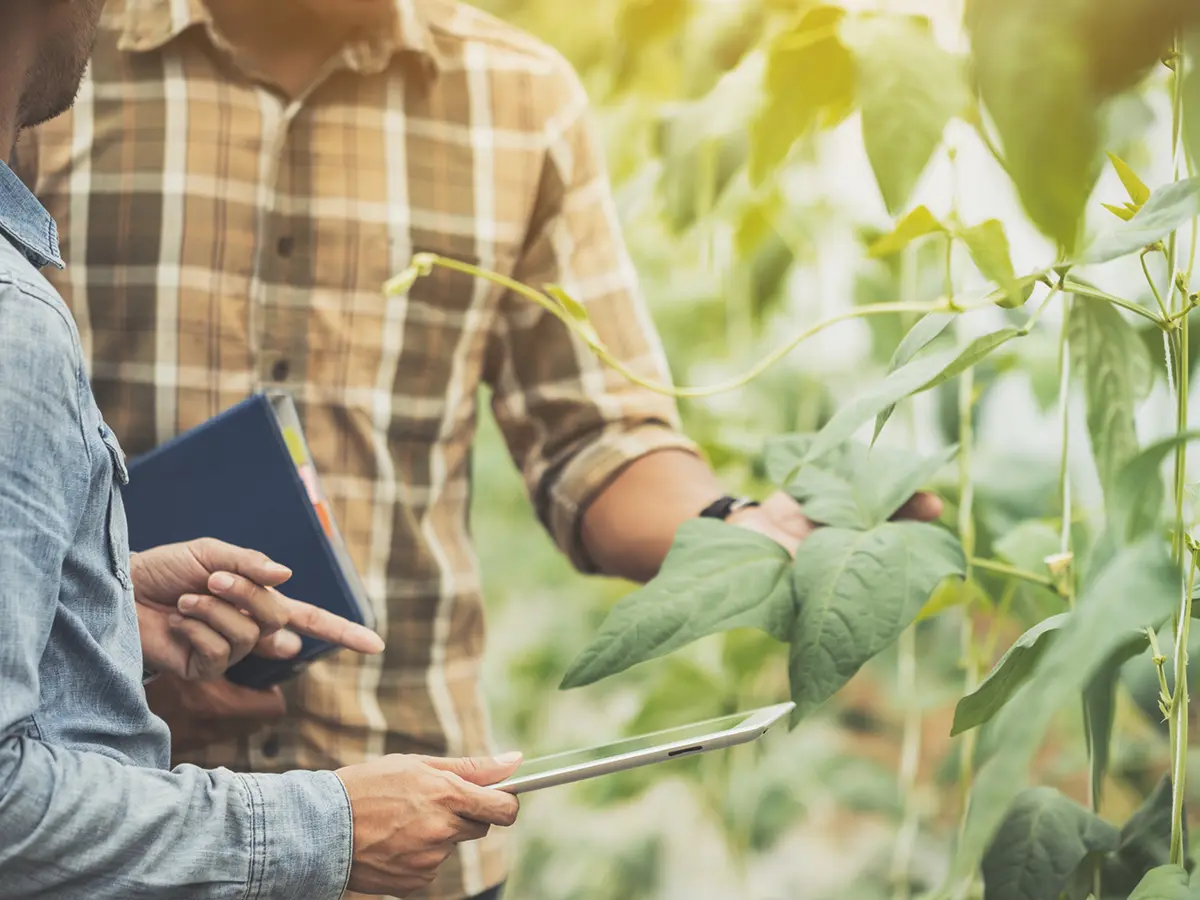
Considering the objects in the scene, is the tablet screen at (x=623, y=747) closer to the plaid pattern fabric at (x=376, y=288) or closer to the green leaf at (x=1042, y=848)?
the green leaf at (x=1042, y=848)

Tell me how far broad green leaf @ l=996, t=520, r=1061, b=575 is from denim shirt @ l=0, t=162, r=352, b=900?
1.53 ft

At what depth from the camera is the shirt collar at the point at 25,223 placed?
0.61 m

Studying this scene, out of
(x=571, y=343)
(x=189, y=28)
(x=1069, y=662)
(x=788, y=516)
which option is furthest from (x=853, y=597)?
(x=189, y=28)

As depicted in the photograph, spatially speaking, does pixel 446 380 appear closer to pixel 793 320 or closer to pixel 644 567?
pixel 644 567

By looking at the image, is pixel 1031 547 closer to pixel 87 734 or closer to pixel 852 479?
pixel 852 479

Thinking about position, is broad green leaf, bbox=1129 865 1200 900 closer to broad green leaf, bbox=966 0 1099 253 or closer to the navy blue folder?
broad green leaf, bbox=966 0 1099 253

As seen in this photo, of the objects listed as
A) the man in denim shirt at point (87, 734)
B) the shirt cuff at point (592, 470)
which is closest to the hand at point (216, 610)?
the man in denim shirt at point (87, 734)

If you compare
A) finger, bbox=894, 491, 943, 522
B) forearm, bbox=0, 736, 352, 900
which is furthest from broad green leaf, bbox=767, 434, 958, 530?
forearm, bbox=0, 736, 352, 900

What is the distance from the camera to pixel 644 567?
1.03m

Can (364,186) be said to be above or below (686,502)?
above

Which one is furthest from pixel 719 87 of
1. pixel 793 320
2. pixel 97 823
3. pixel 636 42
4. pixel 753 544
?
pixel 97 823

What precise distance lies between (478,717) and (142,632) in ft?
1.21

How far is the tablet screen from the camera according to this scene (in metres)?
0.68

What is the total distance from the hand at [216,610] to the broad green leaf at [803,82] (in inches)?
15.9
